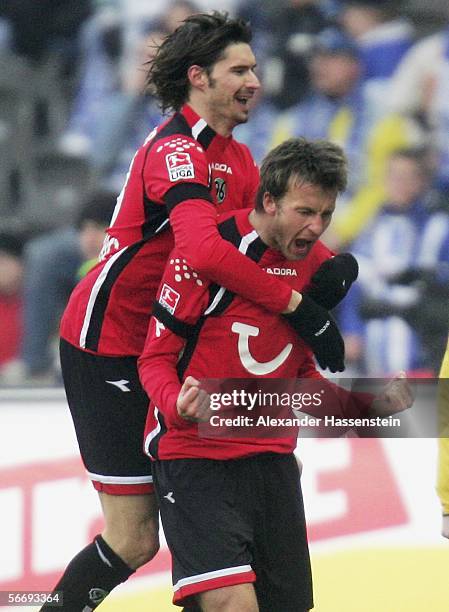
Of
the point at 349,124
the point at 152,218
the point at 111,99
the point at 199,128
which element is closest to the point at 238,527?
the point at 152,218

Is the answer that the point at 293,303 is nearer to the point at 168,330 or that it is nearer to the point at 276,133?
the point at 168,330

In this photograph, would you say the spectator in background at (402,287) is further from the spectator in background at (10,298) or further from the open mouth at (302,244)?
the open mouth at (302,244)

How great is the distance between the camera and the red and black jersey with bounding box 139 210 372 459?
9.67 feet

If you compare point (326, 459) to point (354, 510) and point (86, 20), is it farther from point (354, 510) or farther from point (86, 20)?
point (86, 20)

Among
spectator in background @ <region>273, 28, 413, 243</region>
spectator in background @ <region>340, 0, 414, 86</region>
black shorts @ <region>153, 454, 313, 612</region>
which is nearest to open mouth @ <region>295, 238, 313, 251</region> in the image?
black shorts @ <region>153, 454, 313, 612</region>

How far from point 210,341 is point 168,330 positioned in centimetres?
9

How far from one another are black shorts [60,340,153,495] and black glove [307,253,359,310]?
23.3 inches

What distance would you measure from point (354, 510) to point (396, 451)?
0.34m

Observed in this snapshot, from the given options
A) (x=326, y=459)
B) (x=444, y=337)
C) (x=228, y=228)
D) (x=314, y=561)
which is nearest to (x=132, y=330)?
(x=228, y=228)

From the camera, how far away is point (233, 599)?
285 cm

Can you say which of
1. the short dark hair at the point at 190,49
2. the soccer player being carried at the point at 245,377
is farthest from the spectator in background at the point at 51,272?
the soccer player being carried at the point at 245,377

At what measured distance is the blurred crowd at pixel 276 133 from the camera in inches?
242

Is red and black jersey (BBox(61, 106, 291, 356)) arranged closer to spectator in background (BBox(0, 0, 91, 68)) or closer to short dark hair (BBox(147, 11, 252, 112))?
short dark hair (BBox(147, 11, 252, 112))

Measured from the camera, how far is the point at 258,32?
6273 mm
